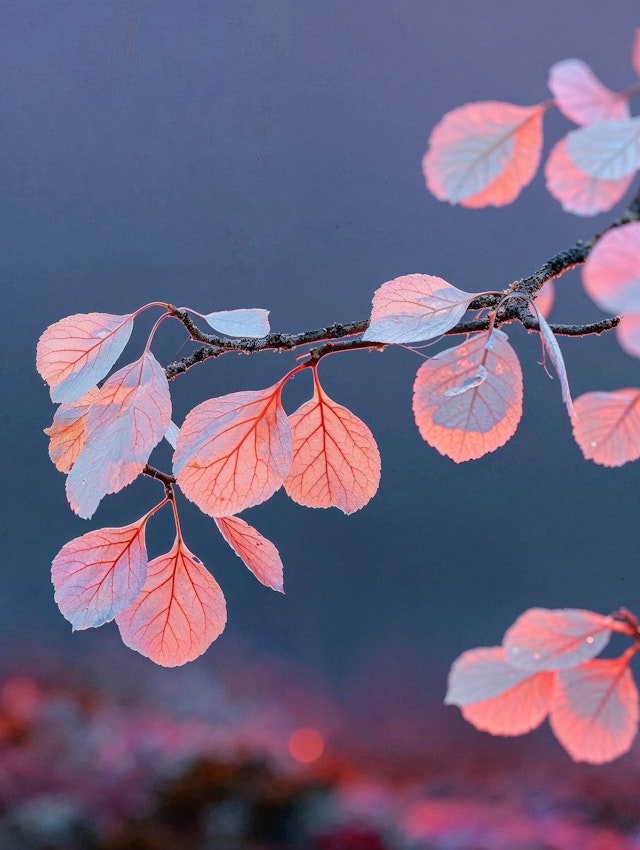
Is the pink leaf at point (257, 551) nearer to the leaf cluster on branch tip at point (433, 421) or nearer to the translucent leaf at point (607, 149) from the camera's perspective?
the leaf cluster on branch tip at point (433, 421)

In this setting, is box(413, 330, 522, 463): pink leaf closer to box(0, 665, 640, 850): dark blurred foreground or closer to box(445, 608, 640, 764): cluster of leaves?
box(445, 608, 640, 764): cluster of leaves

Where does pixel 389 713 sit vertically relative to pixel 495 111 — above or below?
below

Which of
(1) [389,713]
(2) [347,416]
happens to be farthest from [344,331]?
(1) [389,713]

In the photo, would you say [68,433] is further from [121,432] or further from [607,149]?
[607,149]

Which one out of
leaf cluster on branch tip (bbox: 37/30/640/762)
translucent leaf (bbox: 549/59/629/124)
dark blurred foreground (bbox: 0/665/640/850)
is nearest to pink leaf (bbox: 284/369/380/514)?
leaf cluster on branch tip (bbox: 37/30/640/762)

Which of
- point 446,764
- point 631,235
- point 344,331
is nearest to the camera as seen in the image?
point 631,235

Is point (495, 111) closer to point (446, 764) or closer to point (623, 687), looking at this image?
point (623, 687)
